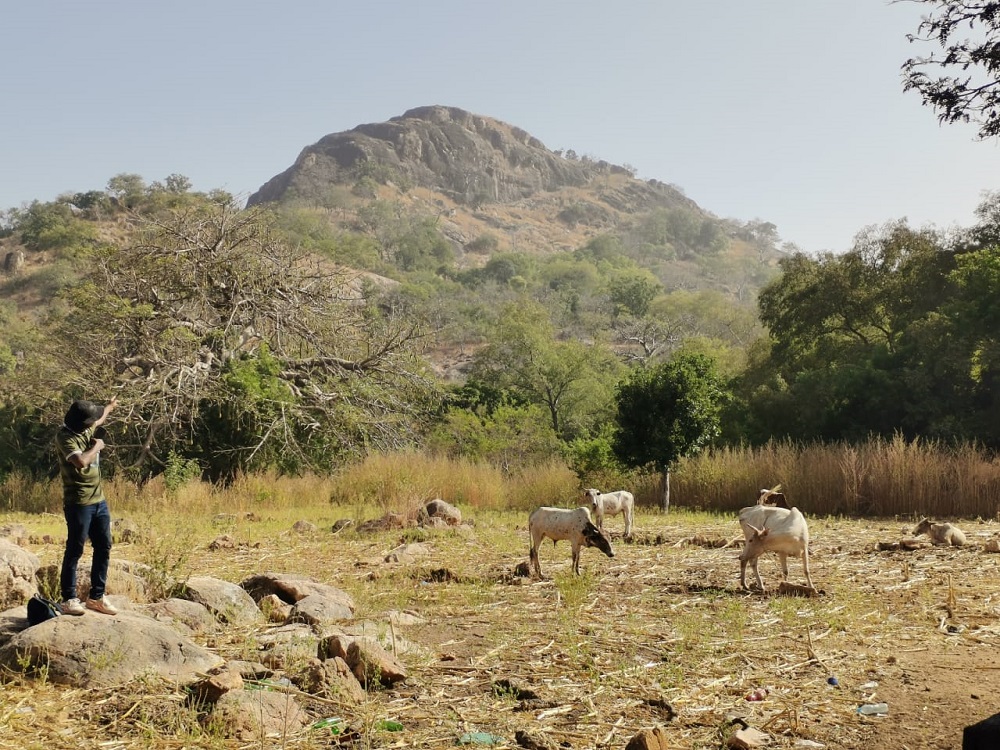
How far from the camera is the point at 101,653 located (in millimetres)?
5996

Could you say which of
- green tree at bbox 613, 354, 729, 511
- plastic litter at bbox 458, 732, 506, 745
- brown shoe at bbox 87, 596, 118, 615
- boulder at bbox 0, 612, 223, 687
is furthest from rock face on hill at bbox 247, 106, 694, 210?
Answer: plastic litter at bbox 458, 732, 506, 745

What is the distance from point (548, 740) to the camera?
16.6 feet

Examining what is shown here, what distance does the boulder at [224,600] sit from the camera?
7.85m

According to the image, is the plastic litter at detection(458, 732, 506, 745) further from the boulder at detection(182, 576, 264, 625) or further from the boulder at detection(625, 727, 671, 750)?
the boulder at detection(182, 576, 264, 625)

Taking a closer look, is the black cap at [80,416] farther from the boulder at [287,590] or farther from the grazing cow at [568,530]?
the grazing cow at [568,530]

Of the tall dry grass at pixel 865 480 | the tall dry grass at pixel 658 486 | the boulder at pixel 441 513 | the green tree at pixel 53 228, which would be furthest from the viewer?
the green tree at pixel 53 228

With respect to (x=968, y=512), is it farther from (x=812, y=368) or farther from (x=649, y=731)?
(x=649, y=731)

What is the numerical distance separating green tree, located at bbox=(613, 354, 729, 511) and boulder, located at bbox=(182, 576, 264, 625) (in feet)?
40.7

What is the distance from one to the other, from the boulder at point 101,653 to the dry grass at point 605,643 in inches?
7.0

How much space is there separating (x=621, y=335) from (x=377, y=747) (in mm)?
52636

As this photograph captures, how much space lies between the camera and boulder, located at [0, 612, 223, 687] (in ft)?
19.4

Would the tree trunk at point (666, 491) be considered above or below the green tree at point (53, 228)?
below

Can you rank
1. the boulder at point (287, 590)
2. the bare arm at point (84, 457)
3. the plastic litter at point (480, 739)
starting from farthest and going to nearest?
the boulder at point (287, 590)
the bare arm at point (84, 457)
the plastic litter at point (480, 739)

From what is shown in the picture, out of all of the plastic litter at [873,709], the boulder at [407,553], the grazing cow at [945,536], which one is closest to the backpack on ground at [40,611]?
the plastic litter at [873,709]
